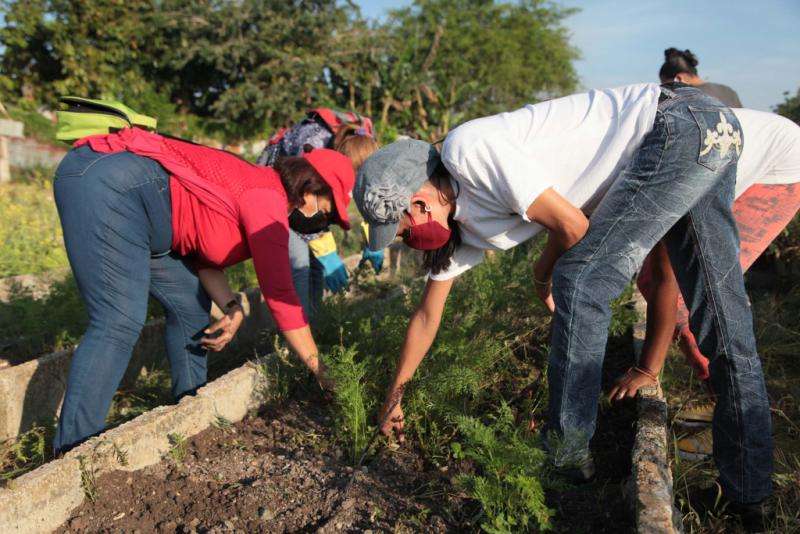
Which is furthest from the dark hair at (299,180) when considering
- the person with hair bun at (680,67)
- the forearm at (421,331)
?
the person with hair bun at (680,67)

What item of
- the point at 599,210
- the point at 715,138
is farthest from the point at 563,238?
the point at 715,138

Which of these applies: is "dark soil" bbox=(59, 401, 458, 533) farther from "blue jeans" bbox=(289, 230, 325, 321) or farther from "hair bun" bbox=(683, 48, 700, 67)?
"hair bun" bbox=(683, 48, 700, 67)

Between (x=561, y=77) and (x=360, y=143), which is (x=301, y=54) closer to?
(x=360, y=143)

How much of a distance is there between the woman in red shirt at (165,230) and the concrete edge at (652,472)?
51.1 inches

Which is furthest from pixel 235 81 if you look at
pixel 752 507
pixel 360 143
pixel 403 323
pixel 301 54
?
pixel 752 507

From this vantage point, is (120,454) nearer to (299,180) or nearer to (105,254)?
(105,254)

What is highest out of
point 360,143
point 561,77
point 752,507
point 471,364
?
point 360,143

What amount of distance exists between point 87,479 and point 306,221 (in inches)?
53.2

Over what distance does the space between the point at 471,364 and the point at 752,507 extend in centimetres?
109

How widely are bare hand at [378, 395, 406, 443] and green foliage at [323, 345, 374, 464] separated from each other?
0.23 ft

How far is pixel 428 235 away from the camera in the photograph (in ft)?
7.18

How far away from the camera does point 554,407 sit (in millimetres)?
2074

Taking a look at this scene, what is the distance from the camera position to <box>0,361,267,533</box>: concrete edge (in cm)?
199

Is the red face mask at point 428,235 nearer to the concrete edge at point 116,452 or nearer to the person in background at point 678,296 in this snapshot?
the person in background at point 678,296
